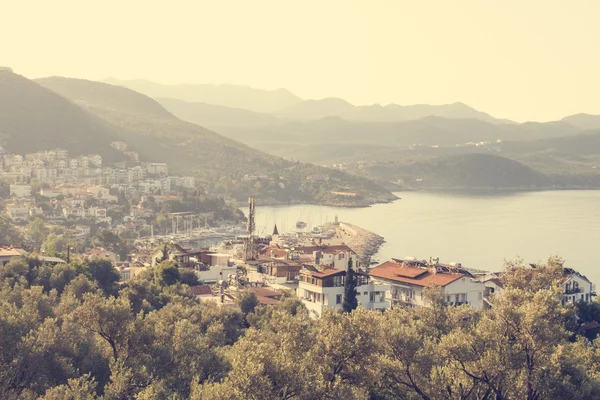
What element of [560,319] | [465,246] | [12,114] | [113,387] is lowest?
[465,246]

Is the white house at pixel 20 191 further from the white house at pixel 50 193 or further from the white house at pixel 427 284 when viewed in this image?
the white house at pixel 427 284

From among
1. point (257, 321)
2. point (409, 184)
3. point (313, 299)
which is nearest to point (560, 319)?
point (257, 321)

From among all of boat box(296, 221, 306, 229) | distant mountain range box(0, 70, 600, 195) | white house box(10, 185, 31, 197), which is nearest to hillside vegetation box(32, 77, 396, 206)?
distant mountain range box(0, 70, 600, 195)

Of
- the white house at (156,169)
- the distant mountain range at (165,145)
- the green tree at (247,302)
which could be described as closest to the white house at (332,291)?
the green tree at (247,302)

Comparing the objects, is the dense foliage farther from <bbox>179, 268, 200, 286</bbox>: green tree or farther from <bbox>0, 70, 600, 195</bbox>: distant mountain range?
<bbox>0, 70, 600, 195</bbox>: distant mountain range

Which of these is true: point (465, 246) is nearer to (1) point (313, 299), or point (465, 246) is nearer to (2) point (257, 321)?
(1) point (313, 299)

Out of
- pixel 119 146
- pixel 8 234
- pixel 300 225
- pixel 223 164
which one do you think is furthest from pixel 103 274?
pixel 223 164

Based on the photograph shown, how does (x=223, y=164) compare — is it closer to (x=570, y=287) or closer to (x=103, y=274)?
(x=103, y=274)
